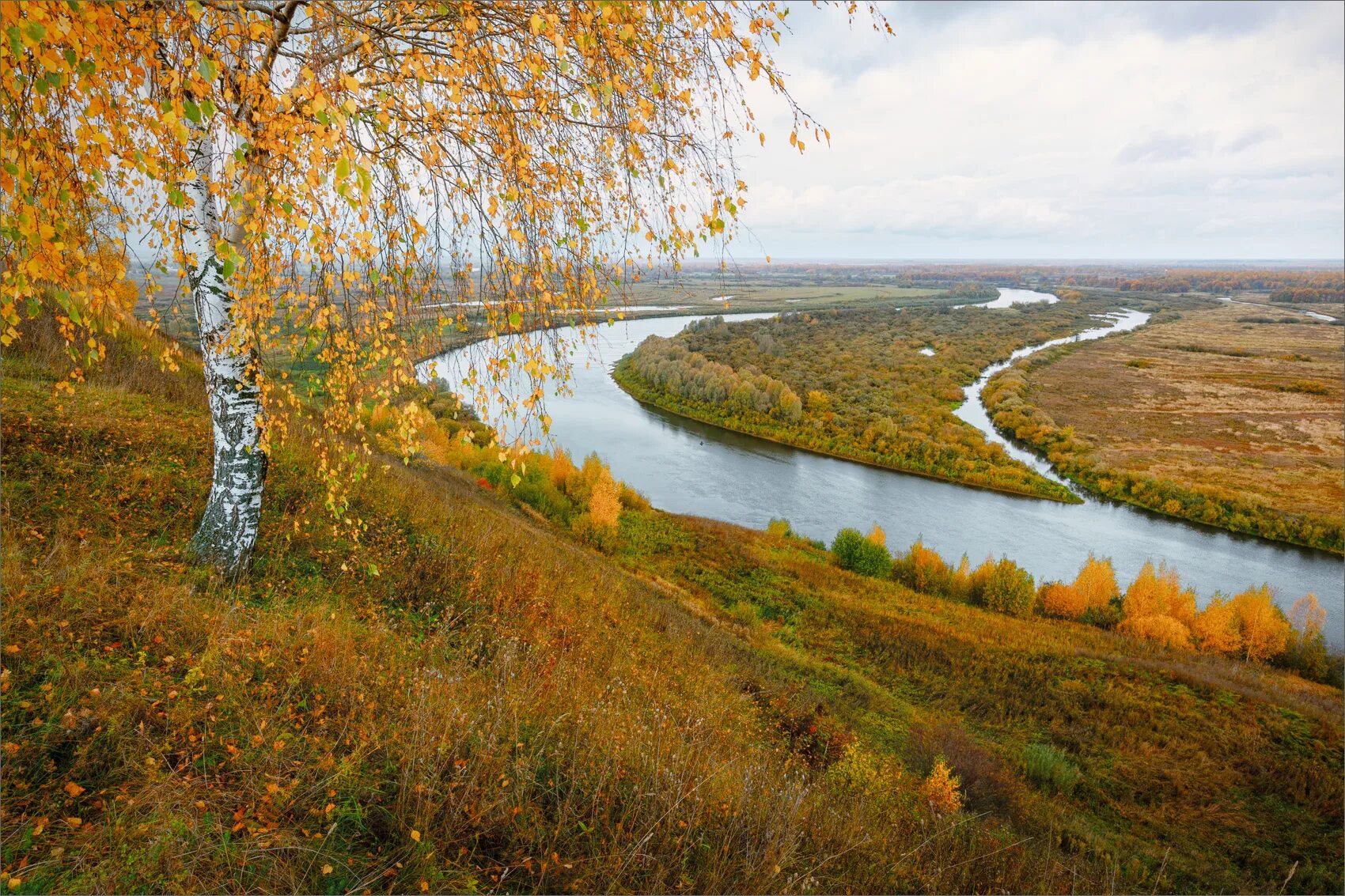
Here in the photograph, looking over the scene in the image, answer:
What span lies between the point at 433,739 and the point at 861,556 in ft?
74.2

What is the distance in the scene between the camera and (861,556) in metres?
23.7

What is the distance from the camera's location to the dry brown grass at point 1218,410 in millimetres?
34719

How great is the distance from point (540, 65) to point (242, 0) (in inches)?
64.2

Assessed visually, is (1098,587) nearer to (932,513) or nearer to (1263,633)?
(1263,633)

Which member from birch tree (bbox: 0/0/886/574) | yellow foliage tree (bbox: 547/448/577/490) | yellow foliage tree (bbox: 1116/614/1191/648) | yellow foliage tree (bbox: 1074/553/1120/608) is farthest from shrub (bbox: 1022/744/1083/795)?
yellow foliage tree (bbox: 547/448/577/490)

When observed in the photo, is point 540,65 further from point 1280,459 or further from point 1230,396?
point 1230,396

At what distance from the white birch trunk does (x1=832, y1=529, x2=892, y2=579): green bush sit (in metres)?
22.0

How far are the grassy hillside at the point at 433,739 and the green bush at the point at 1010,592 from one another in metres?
10.0

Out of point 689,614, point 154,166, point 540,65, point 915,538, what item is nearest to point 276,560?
point 154,166

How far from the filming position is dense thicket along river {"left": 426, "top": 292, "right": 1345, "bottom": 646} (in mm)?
26156

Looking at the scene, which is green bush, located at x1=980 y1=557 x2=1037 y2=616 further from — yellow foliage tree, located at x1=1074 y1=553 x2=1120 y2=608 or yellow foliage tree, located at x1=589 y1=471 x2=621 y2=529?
yellow foliage tree, located at x1=589 y1=471 x2=621 y2=529

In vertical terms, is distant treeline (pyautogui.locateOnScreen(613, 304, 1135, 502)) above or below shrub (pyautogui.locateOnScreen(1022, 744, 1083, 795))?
above

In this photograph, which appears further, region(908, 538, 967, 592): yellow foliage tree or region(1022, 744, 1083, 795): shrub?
region(908, 538, 967, 592): yellow foliage tree

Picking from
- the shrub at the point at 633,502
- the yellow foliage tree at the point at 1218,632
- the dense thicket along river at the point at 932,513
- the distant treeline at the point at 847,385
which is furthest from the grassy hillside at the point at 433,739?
the distant treeline at the point at 847,385
